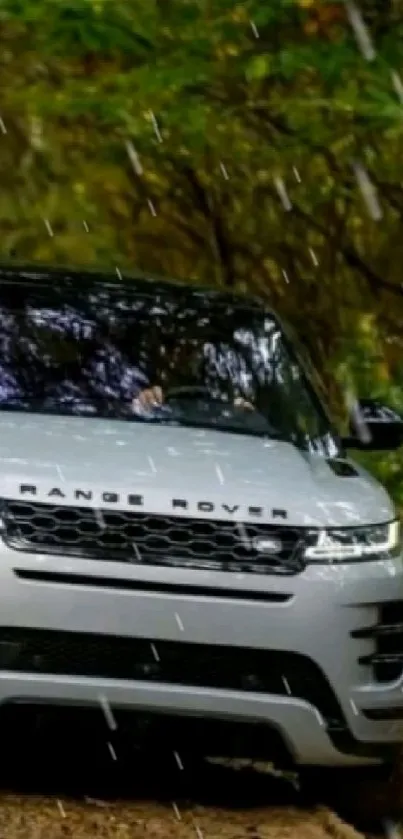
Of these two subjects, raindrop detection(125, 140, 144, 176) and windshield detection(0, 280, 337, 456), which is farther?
raindrop detection(125, 140, 144, 176)

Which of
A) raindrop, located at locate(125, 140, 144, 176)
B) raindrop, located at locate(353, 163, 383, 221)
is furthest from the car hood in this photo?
raindrop, located at locate(125, 140, 144, 176)

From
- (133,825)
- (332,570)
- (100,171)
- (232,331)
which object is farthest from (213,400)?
(100,171)

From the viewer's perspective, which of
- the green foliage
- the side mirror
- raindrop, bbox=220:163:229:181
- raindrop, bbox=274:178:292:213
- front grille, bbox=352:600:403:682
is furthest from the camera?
raindrop, bbox=220:163:229:181

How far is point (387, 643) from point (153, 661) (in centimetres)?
81

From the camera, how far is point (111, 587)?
16.1ft

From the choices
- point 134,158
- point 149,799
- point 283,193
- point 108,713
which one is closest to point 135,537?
point 108,713

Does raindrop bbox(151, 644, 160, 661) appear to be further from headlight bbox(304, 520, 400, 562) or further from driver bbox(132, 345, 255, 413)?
driver bbox(132, 345, 255, 413)

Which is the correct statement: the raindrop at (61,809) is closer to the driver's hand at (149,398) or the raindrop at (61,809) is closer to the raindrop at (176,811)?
the raindrop at (176,811)

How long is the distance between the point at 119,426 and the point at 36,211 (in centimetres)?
991

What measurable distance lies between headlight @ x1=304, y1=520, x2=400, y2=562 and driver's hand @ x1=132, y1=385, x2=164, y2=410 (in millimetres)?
1211

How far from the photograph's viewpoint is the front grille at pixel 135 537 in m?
4.94

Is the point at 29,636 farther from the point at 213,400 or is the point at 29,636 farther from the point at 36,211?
the point at 36,211

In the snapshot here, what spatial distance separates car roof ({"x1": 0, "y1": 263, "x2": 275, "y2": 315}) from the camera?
6.91 meters

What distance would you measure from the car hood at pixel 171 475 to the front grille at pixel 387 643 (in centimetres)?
31
